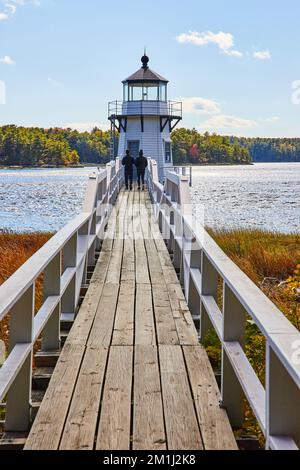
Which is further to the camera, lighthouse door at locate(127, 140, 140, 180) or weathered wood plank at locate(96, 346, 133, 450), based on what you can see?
lighthouse door at locate(127, 140, 140, 180)

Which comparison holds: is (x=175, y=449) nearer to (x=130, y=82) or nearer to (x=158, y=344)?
(x=158, y=344)

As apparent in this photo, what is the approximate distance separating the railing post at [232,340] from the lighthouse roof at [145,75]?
30.8m

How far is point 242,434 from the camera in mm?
4137

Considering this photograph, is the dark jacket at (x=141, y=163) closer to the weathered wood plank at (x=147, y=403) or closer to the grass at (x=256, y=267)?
the grass at (x=256, y=267)

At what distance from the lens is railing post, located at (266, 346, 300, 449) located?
9.13ft

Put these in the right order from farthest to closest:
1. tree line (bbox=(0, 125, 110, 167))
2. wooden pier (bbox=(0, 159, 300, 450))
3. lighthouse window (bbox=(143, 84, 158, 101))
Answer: tree line (bbox=(0, 125, 110, 167)) → lighthouse window (bbox=(143, 84, 158, 101)) → wooden pier (bbox=(0, 159, 300, 450))

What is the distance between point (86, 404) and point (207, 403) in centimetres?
82

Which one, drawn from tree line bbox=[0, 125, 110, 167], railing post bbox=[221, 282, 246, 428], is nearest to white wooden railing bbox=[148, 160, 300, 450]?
railing post bbox=[221, 282, 246, 428]

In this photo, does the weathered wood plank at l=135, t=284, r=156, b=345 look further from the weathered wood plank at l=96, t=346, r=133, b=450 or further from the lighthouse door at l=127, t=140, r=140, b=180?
the lighthouse door at l=127, t=140, r=140, b=180

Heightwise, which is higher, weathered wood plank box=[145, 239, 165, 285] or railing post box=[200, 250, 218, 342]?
railing post box=[200, 250, 218, 342]

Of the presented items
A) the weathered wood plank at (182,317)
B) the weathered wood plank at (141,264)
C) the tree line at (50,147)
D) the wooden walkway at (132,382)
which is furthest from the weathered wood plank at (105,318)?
the tree line at (50,147)

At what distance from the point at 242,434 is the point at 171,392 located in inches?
22.3
